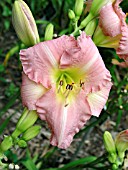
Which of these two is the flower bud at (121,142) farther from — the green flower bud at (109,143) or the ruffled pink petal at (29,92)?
the ruffled pink petal at (29,92)

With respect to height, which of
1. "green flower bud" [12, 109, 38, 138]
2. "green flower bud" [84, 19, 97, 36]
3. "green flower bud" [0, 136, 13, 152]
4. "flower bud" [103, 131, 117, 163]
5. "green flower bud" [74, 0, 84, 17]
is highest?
"green flower bud" [74, 0, 84, 17]

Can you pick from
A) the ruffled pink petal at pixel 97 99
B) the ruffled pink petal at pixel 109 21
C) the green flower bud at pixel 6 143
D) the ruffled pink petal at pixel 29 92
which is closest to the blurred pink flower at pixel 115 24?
the ruffled pink petal at pixel 109 21

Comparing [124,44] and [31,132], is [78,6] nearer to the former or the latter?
[124,44]

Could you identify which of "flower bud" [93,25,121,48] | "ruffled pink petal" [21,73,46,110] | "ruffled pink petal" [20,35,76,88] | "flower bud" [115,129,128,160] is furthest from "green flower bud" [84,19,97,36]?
"flower bud" [115,129,128,160]

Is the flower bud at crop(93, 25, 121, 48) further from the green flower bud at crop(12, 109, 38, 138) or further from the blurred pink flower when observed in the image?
the green flower bud at crop(12, 109, 38, 138)

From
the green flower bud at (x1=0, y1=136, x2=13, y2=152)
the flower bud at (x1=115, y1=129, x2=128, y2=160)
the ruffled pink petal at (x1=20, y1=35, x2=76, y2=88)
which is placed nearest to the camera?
the ruffled pink petal at (x1=20, y1=35, x2=76, y2=88)

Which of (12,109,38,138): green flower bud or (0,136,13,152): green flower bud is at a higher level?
(12,109,38,138): green flower bud

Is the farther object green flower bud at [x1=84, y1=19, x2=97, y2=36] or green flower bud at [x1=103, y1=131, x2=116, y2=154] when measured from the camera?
green flower bud at [x1=103, y1=131, x2=116, y2=154]
